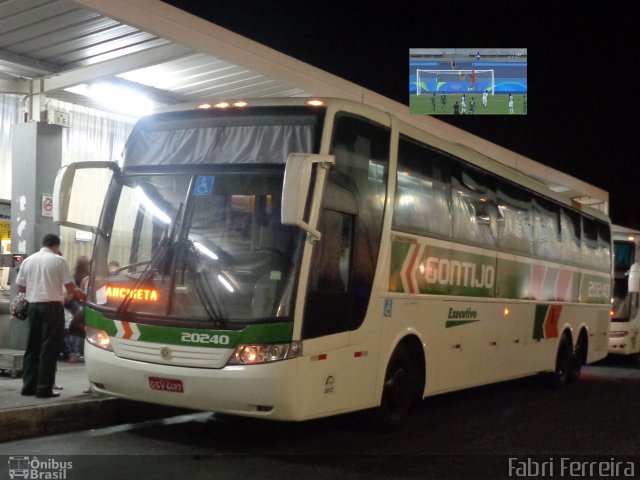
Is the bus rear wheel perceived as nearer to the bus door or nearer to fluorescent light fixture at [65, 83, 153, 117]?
the bus door

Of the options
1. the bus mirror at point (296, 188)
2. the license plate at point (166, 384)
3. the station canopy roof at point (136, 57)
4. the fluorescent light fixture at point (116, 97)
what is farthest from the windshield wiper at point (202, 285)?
the fluorescent light fixture at point (116, 97)

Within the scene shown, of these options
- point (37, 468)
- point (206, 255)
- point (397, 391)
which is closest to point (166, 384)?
point (206, 255)

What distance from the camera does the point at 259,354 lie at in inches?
298

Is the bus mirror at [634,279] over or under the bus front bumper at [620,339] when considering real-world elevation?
over

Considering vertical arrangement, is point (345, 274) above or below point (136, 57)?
below

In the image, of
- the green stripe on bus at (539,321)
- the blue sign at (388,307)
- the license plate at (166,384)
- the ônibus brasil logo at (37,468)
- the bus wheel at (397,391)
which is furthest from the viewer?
the green stripe on bus at (539,321)

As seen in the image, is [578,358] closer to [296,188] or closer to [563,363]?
[563,363]

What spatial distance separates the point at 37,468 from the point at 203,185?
2.93 metres

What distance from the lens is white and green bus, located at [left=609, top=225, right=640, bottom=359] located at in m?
20.2

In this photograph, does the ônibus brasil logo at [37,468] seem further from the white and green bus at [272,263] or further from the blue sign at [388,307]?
the blue sign at [388,307]

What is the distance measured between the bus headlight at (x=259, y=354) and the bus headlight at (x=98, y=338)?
57.3 inches

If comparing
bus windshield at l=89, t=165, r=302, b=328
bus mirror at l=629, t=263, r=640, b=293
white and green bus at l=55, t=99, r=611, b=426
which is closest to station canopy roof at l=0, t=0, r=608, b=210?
white and green bus at l=55, t=99, r=611, b=426

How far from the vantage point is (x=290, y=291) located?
25.2ft

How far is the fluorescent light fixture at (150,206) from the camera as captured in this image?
27.1 feet
